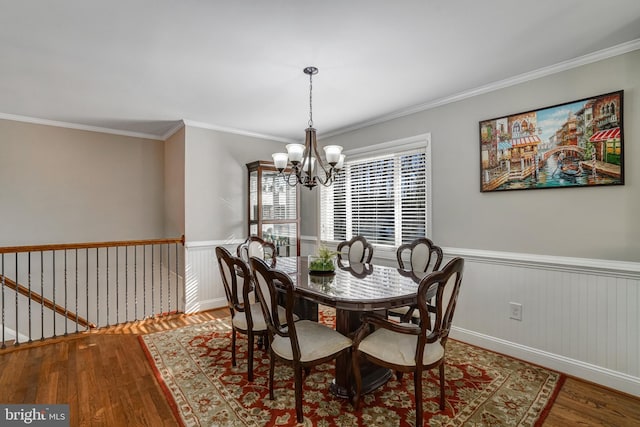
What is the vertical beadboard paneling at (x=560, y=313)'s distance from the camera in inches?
90.3

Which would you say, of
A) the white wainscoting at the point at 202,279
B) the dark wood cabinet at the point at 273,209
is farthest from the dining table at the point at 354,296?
the white wainscoting at the point at 202,279

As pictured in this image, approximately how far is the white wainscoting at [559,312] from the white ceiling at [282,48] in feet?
5.66

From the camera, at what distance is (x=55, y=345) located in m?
3.14

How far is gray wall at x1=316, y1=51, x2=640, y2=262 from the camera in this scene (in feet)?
7.50

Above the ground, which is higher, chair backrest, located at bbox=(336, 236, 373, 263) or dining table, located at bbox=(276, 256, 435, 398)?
chair backrest, located at bbox=(336, 236, 373, 263)

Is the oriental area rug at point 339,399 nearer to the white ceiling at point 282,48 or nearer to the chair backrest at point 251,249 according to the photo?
the chair backrest at point 251,249

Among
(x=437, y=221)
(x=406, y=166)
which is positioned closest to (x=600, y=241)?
(x=437, y=221)

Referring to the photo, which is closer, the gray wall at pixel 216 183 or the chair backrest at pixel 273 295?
the chair backrest at pixel 273 295

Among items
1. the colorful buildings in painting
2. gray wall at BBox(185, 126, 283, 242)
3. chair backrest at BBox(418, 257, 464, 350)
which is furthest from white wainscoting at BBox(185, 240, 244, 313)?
the colorful buildings in painting

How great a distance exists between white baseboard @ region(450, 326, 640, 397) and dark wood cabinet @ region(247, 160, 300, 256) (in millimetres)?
2647

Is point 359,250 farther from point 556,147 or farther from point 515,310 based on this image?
point 556,147

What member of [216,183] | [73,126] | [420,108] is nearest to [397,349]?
[420,108]

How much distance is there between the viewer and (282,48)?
90.0 inches

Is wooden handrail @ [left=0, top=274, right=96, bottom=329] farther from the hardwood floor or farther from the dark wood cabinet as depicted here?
the dark wood cabinet
